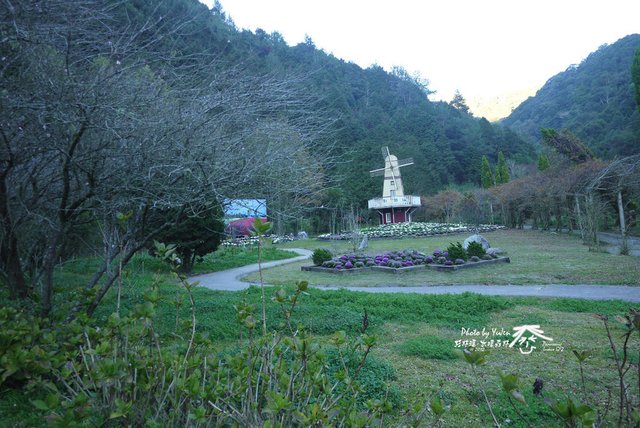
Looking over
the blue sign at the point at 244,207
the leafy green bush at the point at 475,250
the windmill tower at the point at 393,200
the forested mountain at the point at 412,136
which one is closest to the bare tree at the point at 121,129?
the blue sign at the point at 244,207

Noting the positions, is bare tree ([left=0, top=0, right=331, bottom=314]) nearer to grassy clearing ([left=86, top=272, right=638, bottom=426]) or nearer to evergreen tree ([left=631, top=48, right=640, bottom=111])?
grassy clearing ([left=86, top=272, right=638, bottom=426])

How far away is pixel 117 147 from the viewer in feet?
9.64

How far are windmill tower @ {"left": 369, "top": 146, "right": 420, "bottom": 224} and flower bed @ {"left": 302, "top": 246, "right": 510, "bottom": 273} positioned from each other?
2219cm

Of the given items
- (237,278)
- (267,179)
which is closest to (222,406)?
(267,179)

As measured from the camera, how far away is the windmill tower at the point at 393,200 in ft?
113

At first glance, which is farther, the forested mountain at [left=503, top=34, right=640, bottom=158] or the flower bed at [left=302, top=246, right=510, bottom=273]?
the forested mountain at [left=503, top=34, right=640, bottom=158]

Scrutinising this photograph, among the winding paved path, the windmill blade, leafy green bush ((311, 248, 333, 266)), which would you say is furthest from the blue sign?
the windmill blade

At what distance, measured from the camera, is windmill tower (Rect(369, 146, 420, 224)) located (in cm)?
3434

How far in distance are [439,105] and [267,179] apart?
227 feet

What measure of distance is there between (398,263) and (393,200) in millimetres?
23597

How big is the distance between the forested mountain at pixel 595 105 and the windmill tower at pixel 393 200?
568 inches

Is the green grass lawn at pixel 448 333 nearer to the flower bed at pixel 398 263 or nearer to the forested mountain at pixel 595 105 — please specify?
the flower bed at pixel 398 263

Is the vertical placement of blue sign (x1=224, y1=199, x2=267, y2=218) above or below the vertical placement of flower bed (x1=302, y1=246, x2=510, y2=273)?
above

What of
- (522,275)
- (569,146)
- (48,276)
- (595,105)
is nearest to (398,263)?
(522,275)
